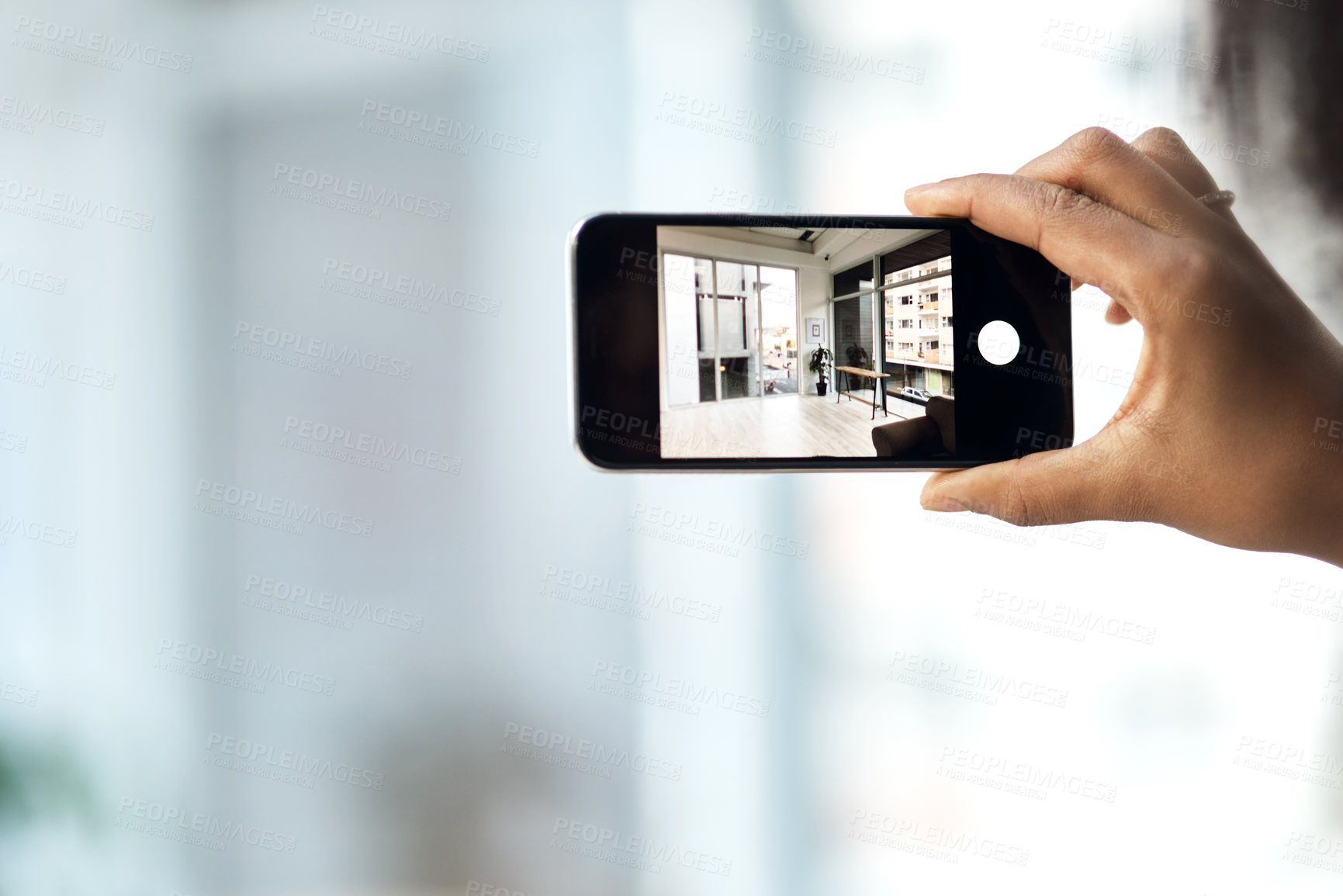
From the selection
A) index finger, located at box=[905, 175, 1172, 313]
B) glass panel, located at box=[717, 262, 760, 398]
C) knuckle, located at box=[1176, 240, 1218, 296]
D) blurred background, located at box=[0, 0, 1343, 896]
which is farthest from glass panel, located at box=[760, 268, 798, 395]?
blurred background, located at box=[0, 0, 1343, 896]

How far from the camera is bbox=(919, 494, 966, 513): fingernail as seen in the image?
47 centimetres

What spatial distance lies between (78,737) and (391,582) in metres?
0.61

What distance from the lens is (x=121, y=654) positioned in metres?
1.11

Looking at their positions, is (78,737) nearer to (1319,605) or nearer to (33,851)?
(33,851)

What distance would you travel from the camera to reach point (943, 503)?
18.8 inches

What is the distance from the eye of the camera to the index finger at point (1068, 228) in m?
0.43

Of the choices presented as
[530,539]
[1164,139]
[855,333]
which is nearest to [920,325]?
[855,333]

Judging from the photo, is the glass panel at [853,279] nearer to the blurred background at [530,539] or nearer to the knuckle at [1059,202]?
the knuckle at [1059,202]

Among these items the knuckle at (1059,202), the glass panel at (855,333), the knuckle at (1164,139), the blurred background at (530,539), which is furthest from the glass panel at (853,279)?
the blurred background at (530,539)

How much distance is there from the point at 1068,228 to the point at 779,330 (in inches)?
8.3

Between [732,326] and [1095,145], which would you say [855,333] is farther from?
[1095,145]

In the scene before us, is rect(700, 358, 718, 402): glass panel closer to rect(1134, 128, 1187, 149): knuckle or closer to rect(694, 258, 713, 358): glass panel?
rect(694, 258, 713, 358): glass panel

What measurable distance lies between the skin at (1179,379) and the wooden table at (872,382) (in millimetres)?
70

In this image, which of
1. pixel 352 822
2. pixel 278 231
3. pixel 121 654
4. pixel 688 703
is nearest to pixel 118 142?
pixel 278 231
